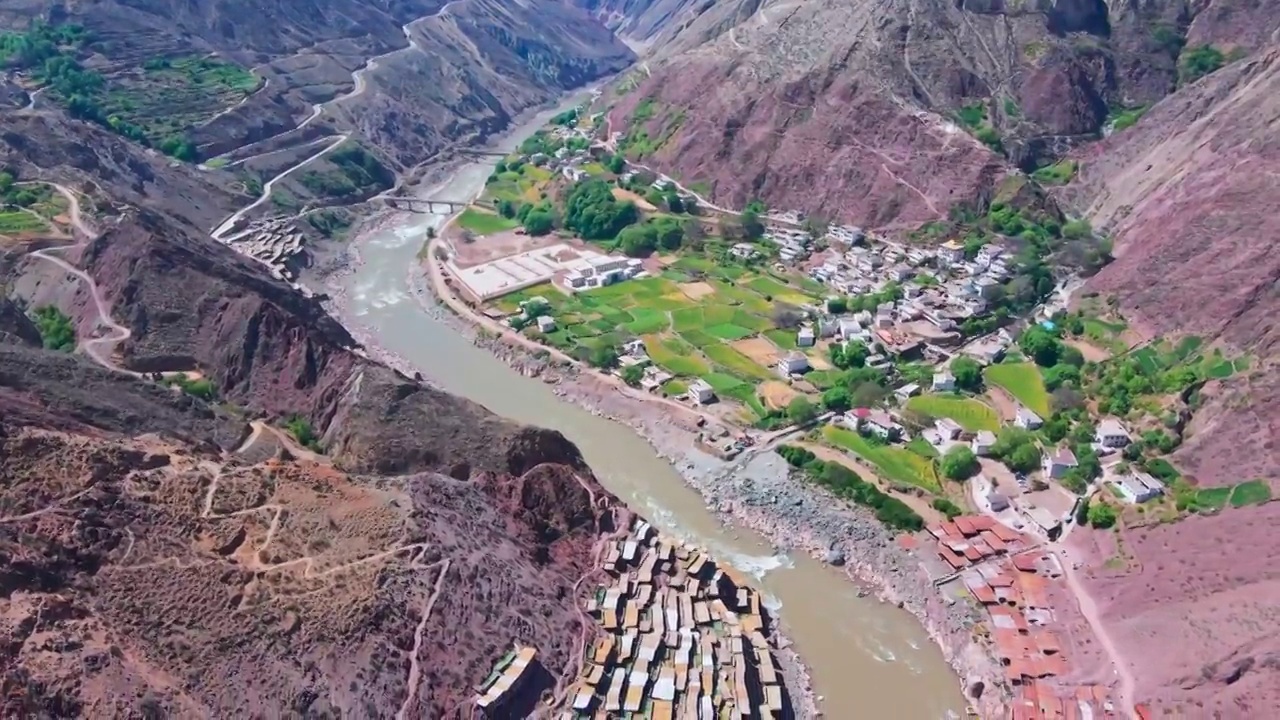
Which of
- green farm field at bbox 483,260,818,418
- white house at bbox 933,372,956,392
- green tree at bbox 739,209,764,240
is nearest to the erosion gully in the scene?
green farm field at bbox 483,260,818,418

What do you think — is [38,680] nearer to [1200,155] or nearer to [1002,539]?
[1002,539]

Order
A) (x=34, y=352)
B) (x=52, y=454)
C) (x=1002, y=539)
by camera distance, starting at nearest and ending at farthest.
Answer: (x=52, y=454), (x=34, y=352), (x=1002, y=539)

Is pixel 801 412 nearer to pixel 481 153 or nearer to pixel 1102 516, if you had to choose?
pixel 1102 516

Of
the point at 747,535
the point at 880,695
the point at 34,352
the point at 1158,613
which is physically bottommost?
the point at 34,352

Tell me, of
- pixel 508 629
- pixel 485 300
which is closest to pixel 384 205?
pixel 485 300

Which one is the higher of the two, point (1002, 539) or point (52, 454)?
point (1002, 539)

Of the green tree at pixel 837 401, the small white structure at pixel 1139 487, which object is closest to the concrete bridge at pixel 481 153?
the green tree at pixel 837 401
